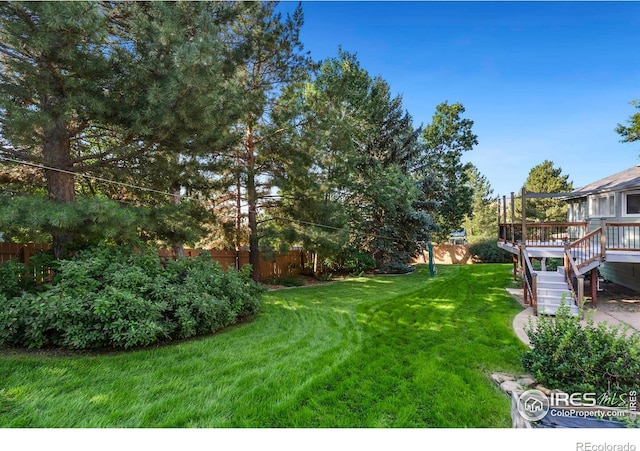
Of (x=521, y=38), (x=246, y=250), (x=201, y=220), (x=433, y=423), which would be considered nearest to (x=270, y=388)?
(x=433, y=423)

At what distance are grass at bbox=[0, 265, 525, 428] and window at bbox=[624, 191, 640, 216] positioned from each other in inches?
259

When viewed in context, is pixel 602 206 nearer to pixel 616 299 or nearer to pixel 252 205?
pixel 616 299

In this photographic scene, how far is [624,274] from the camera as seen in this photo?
9.64 m

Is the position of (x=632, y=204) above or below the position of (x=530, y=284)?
above

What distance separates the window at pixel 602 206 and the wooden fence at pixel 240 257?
11.1 m

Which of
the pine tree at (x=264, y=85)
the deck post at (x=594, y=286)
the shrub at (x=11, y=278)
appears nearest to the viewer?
the shrub at (x=11, y=278)

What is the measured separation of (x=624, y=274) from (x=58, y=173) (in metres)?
15.9

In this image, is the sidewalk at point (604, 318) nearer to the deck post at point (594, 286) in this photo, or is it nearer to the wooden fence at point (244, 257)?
the deck post at point (594, 286)

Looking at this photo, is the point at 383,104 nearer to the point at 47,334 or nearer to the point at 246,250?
the point at 246,250

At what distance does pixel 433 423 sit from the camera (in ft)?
8.67

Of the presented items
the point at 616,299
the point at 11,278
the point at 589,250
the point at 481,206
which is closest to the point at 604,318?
the point at 589,250

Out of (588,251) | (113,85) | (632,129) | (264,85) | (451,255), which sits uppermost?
(264,85)

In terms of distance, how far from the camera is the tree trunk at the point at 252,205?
989 cm

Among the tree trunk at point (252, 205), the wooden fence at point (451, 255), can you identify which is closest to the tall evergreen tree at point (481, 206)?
the wooden fence at point (451, 255)
